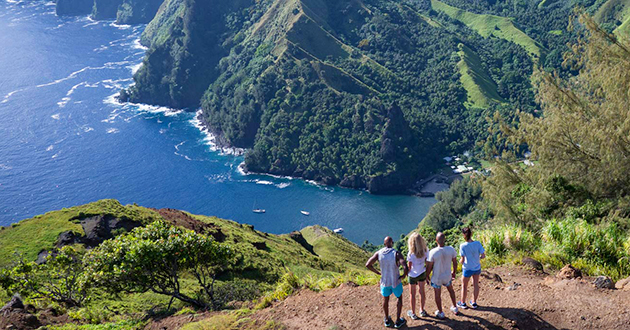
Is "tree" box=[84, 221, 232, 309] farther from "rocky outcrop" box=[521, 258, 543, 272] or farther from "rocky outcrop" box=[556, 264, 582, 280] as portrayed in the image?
"rocky outcrop" box=[556, 264, 582, 280]

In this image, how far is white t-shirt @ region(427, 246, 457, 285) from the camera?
48.9 ft

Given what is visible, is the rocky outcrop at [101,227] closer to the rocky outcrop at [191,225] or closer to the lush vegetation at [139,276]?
the lush vegetation at [139,276]

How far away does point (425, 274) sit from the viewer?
594 inches

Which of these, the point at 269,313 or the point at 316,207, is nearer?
the point at 269,313

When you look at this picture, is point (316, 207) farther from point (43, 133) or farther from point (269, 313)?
point (269, 313)

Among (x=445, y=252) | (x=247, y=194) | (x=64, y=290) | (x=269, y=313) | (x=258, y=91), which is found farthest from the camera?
(x=258, y=91)

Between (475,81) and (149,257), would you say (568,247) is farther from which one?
(475,81)

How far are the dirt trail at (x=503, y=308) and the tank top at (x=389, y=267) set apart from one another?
5.34ft

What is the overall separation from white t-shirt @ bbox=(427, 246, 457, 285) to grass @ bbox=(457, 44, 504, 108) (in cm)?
15404

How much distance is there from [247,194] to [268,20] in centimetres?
8881

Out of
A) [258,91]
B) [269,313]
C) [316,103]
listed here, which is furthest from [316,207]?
[269,313]

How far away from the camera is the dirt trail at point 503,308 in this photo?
15.1 m

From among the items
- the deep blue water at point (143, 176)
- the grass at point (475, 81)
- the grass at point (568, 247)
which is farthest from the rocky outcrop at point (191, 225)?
the grass at point (475, 81)

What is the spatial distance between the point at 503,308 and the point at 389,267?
4.17 meters
